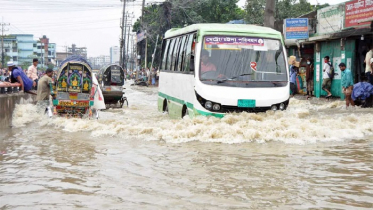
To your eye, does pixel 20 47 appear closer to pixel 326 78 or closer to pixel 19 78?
pixel 326 78

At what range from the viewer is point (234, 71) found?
11.4m

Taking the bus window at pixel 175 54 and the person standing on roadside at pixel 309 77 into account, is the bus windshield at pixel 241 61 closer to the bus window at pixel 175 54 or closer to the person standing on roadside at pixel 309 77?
the bus window at pixel 175 54

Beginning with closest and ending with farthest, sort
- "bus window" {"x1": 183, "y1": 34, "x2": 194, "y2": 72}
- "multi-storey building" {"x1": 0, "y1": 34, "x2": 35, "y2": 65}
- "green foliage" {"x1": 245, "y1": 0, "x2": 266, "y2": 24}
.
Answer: "bus window" {"x1": 183, "y1": 34, "x2": 194, "y2": 72}
"green foliage" {"x1": 245, "y1": 0, "x2": 266, "y2": 24}
"multi-storey building" {"x1": 0, "y1": 34, "x2": 35, "y2": 65}

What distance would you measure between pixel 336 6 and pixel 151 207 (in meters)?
18.6

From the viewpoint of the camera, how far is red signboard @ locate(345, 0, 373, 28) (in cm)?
1848

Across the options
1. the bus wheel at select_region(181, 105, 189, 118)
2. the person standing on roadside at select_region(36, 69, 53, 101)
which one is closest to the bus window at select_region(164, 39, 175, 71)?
the bus wheel at select_region(181, 105, 189, 118)

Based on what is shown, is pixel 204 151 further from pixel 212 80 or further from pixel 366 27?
pixel 366 27

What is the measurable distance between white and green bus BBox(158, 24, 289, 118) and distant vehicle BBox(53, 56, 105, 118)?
396 centimetres

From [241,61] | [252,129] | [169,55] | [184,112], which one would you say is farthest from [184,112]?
[169,55]

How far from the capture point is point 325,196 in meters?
5.88

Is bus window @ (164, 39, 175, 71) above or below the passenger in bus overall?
above

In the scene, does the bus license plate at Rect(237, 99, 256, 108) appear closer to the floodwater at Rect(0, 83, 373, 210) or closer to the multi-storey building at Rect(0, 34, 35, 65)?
the floodwater at Rect(0, 83, 373, 210)

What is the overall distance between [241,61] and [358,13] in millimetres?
9771

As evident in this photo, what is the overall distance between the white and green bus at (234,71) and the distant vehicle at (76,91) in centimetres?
396
